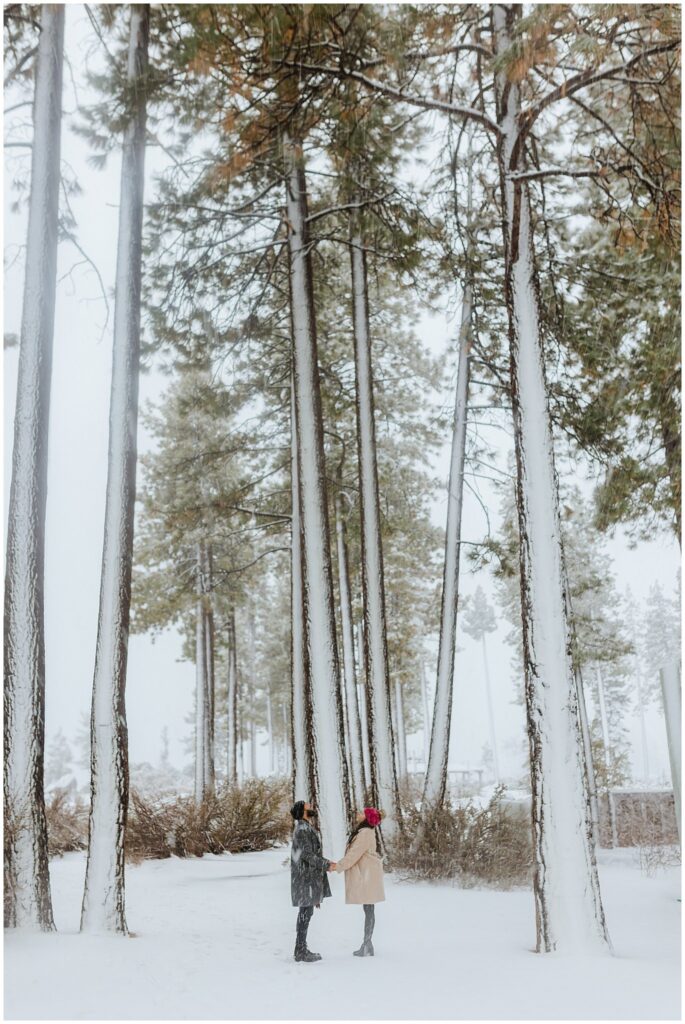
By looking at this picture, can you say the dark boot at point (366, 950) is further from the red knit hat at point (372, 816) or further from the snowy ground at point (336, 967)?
the red knit hat at point (372, 816)

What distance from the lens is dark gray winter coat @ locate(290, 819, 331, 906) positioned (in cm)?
441

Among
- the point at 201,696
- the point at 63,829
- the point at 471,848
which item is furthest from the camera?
the point at 201,696

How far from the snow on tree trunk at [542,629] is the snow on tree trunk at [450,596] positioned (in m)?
2.95

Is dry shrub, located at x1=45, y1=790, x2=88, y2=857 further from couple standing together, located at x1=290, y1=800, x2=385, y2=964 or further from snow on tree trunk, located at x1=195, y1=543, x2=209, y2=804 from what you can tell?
couple standing together, located at x1=290, y1=800, x2=385, y2=964

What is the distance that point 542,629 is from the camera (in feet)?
15.4

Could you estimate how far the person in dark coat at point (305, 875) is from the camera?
441 centimetres

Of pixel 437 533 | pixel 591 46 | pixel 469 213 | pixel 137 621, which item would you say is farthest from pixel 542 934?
pixel 137 621

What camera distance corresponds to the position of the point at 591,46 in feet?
14.0

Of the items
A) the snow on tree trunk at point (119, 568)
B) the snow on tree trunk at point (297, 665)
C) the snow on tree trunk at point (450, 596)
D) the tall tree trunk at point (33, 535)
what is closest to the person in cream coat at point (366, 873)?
the snow on tree trunk at point (119, 568)

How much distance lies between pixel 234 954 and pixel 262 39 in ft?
18.8

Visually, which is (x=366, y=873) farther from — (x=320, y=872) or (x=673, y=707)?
(x=673, y=707)

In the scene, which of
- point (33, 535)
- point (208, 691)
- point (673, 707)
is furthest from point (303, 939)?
point (208, 691)

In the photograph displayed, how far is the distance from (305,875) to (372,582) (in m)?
4.22

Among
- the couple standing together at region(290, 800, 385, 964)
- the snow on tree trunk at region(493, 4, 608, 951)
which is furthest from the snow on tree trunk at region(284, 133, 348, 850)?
the snow on tree trunk at region(493, 4, 608, 951)
